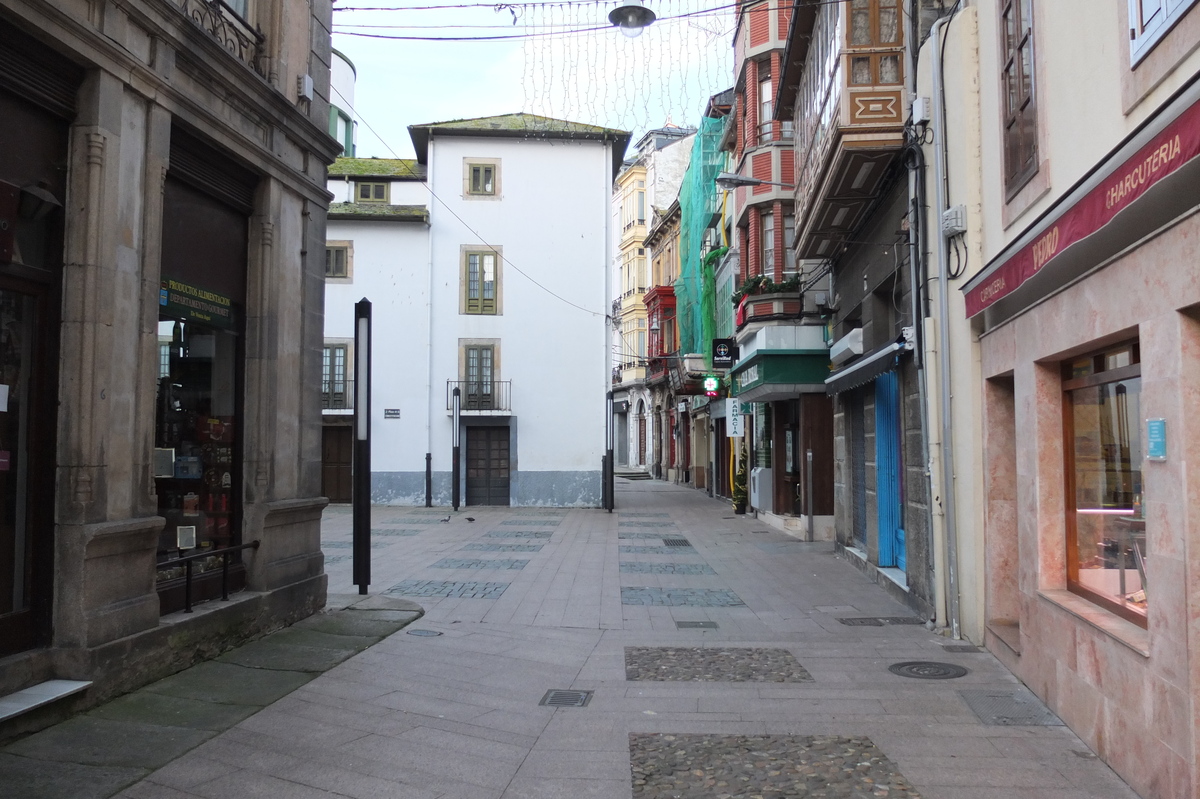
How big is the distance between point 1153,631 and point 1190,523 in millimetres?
692

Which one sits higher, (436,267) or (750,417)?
(436,267)

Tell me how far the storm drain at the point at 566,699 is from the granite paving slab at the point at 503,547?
9.55m

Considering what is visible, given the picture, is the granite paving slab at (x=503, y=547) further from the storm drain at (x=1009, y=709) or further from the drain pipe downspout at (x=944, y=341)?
the storm drain at (x=1009, y=709)

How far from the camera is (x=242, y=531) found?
826 centimetres

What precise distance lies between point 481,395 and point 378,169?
7781 millimetres

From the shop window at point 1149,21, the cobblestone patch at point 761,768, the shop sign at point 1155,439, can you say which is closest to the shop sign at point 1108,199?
the shop window at point 1149,21

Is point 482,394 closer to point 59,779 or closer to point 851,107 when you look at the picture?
point 851,107

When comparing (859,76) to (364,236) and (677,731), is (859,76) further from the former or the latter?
(364,236)

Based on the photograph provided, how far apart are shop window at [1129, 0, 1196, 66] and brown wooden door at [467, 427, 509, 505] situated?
77.1ft

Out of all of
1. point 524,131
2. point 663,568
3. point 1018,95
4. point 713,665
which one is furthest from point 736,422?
point 1018,95

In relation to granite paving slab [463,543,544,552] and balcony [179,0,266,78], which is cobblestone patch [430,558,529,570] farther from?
balcony [179,0,266,78]

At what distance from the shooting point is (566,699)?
21.8 ft

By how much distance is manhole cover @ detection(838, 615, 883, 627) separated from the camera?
9.48 m

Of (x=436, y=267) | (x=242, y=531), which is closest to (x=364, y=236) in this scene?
(x=436, y=267)
